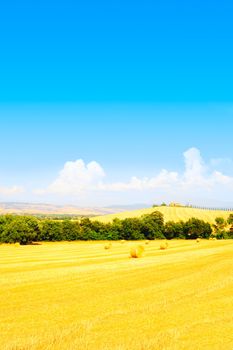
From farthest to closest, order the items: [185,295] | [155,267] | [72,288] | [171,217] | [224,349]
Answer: [171,217] < [155,267] < [72,288] < [185,295] < [224,349]

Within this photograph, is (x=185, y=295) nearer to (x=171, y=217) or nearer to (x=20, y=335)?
(x=20, y=335)

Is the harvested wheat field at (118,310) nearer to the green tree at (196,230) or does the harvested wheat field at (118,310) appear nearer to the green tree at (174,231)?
the green tree at (196,230)

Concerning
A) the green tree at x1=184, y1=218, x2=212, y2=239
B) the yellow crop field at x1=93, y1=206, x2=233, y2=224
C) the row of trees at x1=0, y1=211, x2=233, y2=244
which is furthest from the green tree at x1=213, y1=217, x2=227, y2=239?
the yellow crop field at x1=93, y1=206, x2=233, y2=224

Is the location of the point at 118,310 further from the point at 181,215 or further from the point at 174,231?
the point at 181,215

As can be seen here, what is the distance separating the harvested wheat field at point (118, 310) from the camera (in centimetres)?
1167

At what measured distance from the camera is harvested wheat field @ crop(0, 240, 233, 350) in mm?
11672

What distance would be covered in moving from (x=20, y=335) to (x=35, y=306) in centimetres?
411

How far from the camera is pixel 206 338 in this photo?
11.9 meters

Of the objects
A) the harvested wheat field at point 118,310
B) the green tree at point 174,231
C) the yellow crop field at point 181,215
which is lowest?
the green tree at point 174,231

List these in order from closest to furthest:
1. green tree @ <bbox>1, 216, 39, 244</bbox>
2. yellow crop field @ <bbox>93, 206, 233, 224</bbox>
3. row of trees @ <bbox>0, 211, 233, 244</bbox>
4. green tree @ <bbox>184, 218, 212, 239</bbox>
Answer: green tree @ <bbox>1, 216, 39, 244</bbox> → row of trees @ <bbox>0, 211, 233, 244</bbox> → green tree @ <bbox>184, 218, 212, 239</bbox> → yellow crop field @ <bbox>93, 206, 233, 224</bbox>

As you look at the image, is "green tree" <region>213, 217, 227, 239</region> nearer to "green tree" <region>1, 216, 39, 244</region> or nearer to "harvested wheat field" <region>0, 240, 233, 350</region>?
"green tree" <region>1, 216, 39, 244</region>

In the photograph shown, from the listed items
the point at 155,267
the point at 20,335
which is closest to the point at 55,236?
the point at 155,267

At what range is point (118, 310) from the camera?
15289 millimetres

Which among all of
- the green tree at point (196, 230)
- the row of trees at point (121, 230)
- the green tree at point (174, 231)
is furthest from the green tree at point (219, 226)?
the green tree at point (174, 231)
